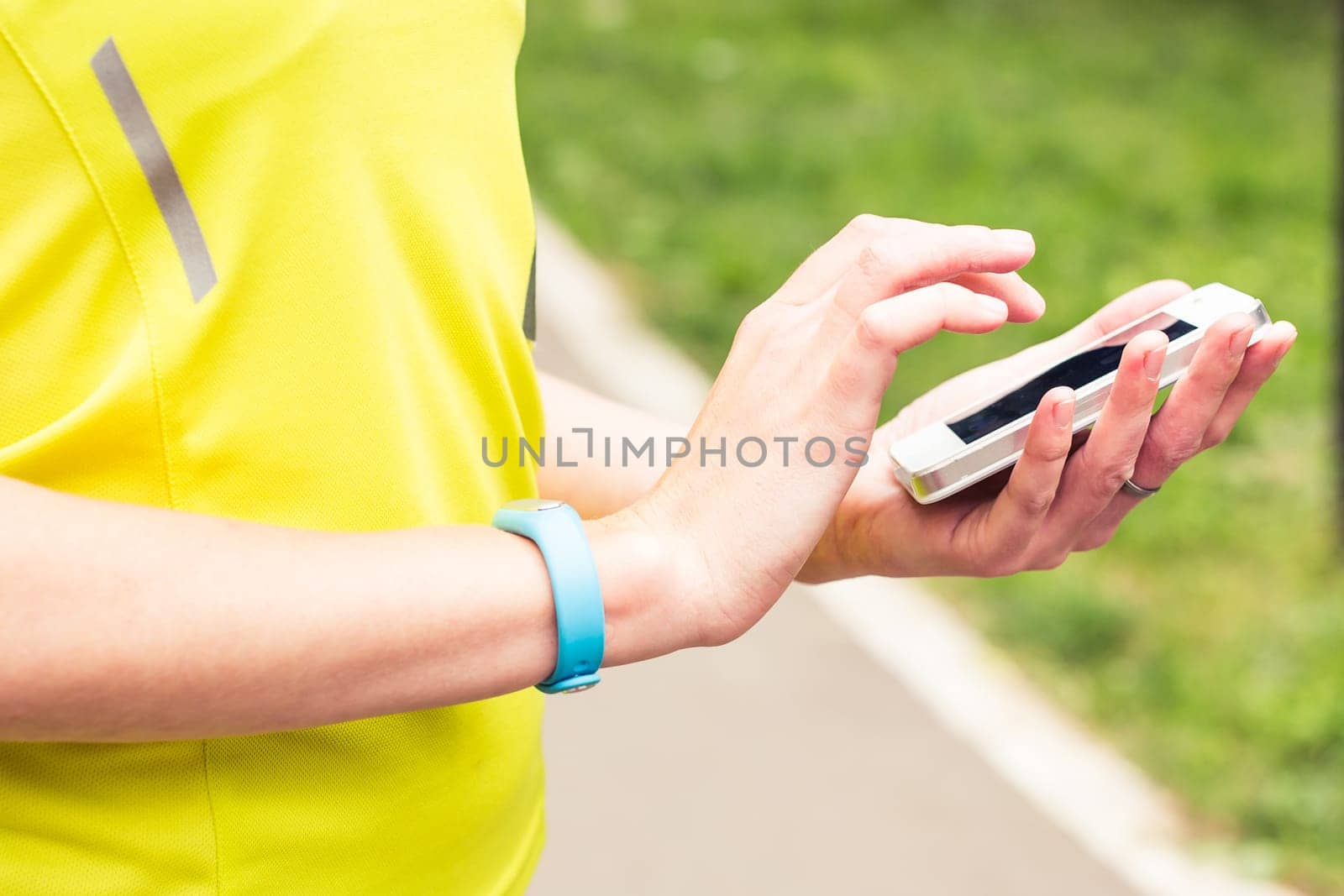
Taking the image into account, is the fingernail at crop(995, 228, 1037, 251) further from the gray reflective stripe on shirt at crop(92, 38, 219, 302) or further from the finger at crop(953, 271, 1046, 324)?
the gray reflective stripe on shirt at crop(92, 38, 219, 302)

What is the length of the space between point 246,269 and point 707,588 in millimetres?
364

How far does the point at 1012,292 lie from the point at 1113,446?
0.47 ft

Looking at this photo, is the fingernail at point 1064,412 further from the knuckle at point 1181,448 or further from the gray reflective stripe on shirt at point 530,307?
the gray reflective stripe on shirt at point 530,307

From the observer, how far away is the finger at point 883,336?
0.96 metres

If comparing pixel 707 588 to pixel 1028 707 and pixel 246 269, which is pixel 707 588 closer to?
pixel 246 269

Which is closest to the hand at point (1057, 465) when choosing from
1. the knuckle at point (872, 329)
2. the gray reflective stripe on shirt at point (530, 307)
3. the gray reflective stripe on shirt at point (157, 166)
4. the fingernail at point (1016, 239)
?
the fingernail at point (1016, 239)

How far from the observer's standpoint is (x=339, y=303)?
983 millimetres

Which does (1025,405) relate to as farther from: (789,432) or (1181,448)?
(789,432)

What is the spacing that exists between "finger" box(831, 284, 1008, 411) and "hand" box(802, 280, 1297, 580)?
0.17m

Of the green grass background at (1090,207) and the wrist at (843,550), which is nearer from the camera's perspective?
the wrist at (843,550)

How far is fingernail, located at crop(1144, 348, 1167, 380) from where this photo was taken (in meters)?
1.06

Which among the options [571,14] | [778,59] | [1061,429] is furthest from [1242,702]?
[571,14]

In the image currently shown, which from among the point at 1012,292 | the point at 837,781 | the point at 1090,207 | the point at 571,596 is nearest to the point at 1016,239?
the point at 1012,292

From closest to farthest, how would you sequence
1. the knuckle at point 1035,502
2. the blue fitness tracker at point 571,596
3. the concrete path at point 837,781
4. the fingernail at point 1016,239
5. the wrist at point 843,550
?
the blue fitness tracker at point 571,596 → the fingernail at point 1016,239 → the knuckle at point 1035,502 → the wrist at point 843,550 → the concrete path at point 837,781
